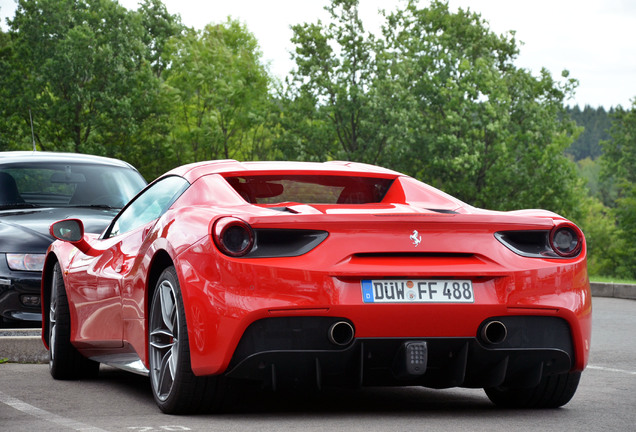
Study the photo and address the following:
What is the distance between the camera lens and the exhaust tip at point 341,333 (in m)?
4.73

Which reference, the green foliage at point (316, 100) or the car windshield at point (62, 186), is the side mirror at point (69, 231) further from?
the green foliage at point (316, 100)

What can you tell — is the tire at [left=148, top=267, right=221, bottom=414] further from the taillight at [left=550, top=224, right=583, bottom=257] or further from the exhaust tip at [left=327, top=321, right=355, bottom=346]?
the taillight at [left=550, top=224, right=583, bottom=257]

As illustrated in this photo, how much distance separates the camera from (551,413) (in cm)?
539

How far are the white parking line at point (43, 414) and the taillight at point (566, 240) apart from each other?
2.27m

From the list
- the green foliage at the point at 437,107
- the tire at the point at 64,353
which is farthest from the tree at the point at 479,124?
the tire at the point at 64,353

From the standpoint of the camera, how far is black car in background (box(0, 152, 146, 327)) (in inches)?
327

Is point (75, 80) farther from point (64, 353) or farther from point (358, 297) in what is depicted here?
point (358, 297)

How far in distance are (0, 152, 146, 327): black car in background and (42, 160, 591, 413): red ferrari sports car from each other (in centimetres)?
310

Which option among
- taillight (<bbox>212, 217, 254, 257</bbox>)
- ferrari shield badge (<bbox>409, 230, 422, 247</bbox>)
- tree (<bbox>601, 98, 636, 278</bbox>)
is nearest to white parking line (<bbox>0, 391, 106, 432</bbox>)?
taillight (<bbox>212, 217, 254, 257</bbox>)

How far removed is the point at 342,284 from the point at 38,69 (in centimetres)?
4284

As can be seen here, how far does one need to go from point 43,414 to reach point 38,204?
4705 millimetres

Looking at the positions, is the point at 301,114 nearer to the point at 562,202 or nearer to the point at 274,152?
the point at 274,152

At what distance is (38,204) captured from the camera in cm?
966

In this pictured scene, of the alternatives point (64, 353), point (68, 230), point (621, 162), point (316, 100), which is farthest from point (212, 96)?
point (68, 230)
